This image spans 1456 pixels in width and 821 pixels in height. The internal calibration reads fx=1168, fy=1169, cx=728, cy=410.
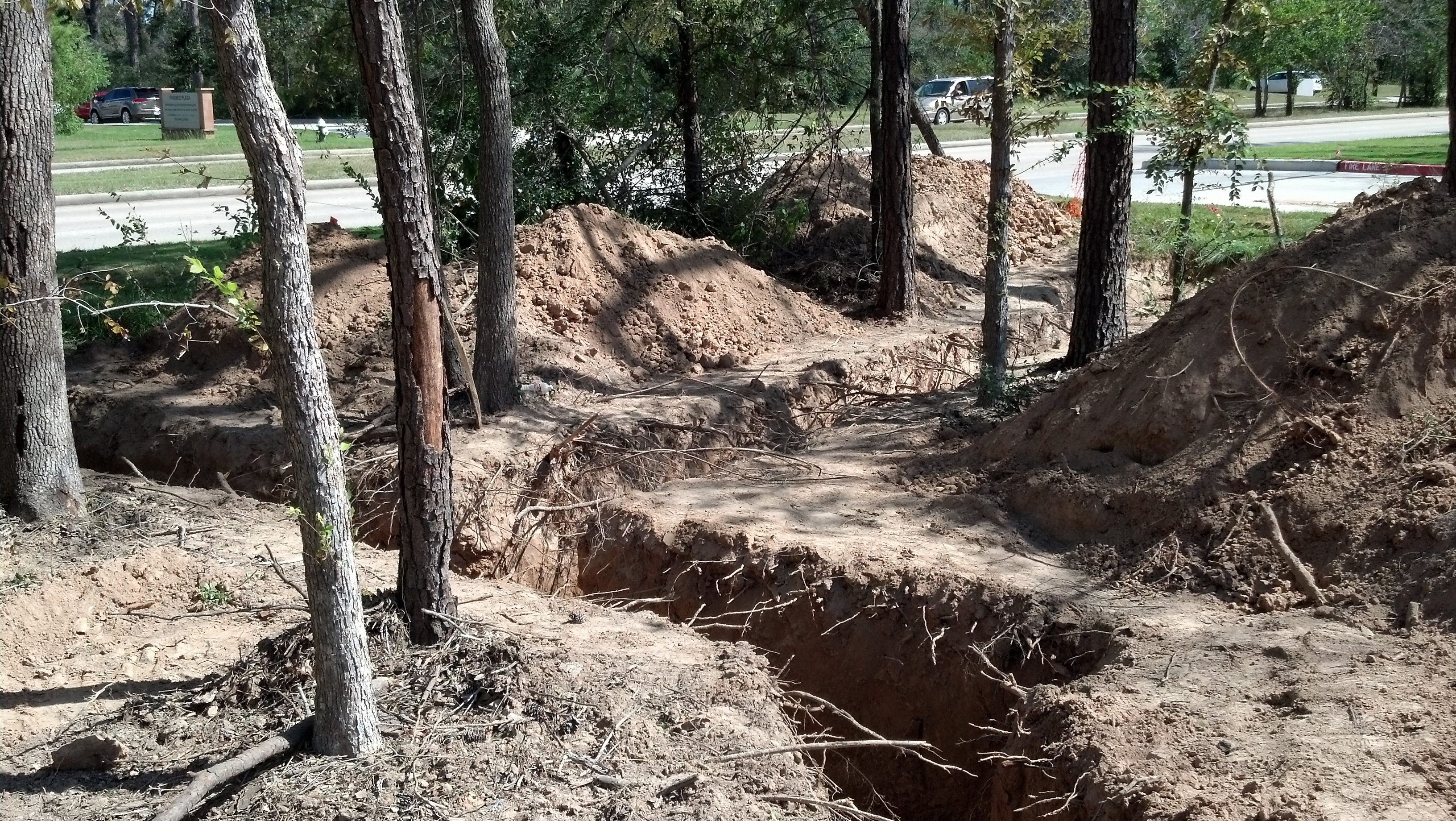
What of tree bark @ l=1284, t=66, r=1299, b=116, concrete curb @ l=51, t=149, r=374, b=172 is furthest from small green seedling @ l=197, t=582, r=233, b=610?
tree bark @ l=1284, t=66, r=1299, b=116

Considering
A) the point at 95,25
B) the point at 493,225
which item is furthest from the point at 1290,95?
the point at 95,25

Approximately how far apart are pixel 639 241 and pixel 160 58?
49.2 metres

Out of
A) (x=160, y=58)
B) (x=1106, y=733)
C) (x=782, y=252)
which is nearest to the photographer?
(x=1106, y=733)

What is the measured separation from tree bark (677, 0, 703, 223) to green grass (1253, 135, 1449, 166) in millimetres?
11043

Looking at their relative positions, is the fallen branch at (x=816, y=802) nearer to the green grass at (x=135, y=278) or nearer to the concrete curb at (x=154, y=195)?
the green grass at (x=135, y=278)

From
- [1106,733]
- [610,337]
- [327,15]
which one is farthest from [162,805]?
[327,15]

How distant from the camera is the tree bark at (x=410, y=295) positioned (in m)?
5.00

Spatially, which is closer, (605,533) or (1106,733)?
(1106,733)

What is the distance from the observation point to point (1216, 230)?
1120 cm

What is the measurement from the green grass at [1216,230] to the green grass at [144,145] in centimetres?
1558

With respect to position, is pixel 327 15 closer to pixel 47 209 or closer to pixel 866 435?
pixel 47 209

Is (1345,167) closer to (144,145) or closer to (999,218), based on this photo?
(999,218)

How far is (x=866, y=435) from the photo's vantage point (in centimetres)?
940

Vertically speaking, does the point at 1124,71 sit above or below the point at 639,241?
above
